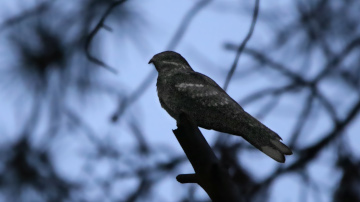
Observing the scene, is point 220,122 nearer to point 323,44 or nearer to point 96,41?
point 323,44

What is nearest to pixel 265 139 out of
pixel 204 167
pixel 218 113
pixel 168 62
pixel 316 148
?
pixel 218 113

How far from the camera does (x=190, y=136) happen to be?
1760mm

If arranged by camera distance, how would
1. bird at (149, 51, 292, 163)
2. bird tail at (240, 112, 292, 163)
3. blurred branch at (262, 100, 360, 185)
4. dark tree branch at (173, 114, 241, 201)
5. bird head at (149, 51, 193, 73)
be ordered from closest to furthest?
dark tree branch at (173, 114, 241, 201), bird tail at (240, 112, 292, 163), bird at (149, 51, 292, 163), bird head at (149, 51, 193, 73), blurred branch at (262, 100, 360, 185)

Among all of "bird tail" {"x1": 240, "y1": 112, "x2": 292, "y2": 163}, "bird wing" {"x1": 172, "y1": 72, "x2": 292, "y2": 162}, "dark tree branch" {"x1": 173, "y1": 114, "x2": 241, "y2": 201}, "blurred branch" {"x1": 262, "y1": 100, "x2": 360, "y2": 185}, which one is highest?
"blurred branch" {"x1": 262, "y1": 100, "x2": 360, "y2": 185}

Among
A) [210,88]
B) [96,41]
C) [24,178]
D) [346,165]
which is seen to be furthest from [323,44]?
[24,178]

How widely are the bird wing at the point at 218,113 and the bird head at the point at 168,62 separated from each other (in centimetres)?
11

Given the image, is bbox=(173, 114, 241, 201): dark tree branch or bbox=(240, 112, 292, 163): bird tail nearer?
bbox=(173, 114, 241, 201): dark tree branch

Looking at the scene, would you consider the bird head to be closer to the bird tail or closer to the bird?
the bird

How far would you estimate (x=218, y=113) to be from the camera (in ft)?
8.33

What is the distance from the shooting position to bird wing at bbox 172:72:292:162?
218 centimetres

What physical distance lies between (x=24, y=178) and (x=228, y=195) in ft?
9.99

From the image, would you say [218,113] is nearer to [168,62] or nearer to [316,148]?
[168,62]

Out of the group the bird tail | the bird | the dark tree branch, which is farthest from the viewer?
the bird

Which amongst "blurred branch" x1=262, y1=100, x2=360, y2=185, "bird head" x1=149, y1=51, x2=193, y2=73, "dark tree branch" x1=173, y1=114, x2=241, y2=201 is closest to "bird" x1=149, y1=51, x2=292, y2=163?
"bird head" x1=149, y1=51, x2=193, y2=73
